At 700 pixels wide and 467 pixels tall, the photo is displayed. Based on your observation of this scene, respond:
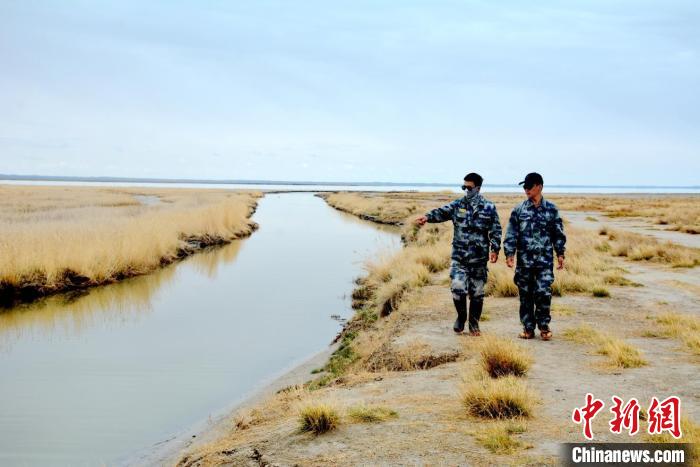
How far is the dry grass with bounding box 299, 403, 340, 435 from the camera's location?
4.92 m

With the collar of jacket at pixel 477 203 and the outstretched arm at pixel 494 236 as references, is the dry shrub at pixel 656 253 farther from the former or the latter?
the collar of jacket at pixel 477 203

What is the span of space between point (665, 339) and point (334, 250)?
61.3 feet

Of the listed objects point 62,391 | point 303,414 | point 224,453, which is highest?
point 303,414

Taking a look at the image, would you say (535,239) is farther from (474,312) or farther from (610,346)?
(610,346)

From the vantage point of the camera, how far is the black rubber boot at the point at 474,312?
25.3ft

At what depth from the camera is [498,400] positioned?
16.3ft

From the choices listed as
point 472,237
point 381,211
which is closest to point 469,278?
point 472,237

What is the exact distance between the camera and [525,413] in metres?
4.82

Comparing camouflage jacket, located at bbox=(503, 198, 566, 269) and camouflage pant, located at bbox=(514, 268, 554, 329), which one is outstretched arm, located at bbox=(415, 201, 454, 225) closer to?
camouflage jacket, located at bbox=(503, 198, 566, 269)

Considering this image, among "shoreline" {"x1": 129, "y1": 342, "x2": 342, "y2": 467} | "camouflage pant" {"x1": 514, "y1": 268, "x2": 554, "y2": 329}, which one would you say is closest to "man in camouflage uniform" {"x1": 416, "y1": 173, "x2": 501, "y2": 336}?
"camouflage pant" {"x1": 514, "y1": 268, "x2": 554, "y2": 329}

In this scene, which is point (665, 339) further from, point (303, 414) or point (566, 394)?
point (303, 414)

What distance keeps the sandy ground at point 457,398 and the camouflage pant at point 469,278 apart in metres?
0.68

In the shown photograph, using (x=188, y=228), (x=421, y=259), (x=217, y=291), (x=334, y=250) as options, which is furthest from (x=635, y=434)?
(x=188, y=228)

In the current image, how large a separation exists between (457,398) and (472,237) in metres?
2.60
